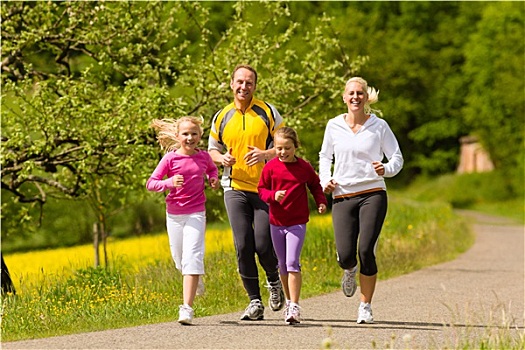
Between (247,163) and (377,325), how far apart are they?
169cm

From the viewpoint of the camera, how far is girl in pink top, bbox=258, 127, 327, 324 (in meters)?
8.80

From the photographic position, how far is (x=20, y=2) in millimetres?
14117

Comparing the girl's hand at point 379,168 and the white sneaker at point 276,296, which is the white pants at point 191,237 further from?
the girl's hand at point 379,168

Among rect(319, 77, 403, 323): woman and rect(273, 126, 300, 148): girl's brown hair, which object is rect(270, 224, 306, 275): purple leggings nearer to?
rect(319, 77, 403, 323): woman

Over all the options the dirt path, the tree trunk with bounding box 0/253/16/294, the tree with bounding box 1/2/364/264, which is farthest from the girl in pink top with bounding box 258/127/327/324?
the tree trunk with bounding box 0/253/16/294

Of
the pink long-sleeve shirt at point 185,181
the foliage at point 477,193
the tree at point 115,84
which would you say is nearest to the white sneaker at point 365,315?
the pink long-sleeve shirt at point 185,181

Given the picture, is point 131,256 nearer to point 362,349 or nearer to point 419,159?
point 362,349

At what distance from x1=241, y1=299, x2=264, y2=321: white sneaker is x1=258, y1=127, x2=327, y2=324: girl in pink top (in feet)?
0.77

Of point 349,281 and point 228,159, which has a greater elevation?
point 228,159

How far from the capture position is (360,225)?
8992 mm

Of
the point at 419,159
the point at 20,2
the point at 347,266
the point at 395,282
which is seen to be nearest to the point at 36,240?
the point at 20,2

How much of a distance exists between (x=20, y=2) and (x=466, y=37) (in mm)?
48440

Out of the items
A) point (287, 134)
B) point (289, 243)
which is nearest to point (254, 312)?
point (289, 243)

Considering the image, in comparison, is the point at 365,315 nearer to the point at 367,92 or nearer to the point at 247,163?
the point at 247,163
